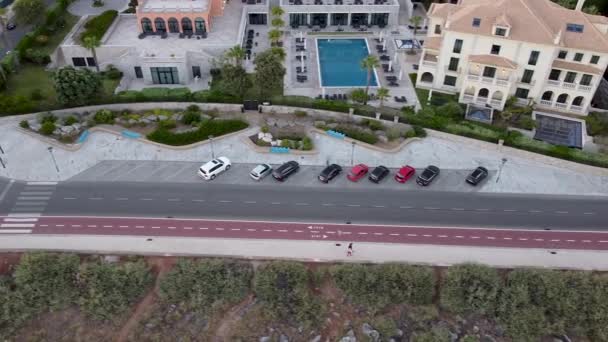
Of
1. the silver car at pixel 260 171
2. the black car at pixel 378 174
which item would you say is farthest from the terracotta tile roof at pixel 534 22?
the silver car at pixel 260 171

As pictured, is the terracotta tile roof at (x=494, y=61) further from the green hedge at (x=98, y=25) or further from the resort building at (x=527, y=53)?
the green hedge at (x=98, y=25)

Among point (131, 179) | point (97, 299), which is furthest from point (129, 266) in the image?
point (131, 179)

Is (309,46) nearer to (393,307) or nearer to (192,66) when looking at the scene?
(192,66)

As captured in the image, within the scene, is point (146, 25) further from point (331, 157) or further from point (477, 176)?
point (477, 176)

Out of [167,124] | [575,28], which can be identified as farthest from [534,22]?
[167,124]

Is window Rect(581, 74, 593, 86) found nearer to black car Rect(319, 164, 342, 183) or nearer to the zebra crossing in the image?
black car Rect(319, 164, 342, 183)

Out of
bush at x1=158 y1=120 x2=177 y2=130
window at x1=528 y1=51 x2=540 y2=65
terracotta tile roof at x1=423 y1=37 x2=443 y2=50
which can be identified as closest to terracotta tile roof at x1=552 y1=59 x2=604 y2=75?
window at x1=528 y1=51 x2=540 y2=65

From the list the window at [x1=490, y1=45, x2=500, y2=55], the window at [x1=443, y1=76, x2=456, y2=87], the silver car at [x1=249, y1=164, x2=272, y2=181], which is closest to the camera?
the silver car at [x1=249, y1=164, x2=272, y2=181]
